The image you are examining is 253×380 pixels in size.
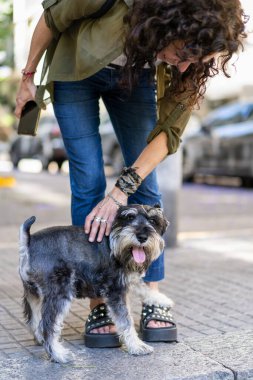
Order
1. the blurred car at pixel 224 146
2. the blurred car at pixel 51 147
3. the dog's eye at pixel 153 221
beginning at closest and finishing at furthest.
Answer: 1. the dog's eye at pixel 153 221
2. the blurred car at pixel 224 146
3. the blurred car at pixel 51 147

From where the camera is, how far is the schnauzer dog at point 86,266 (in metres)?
3.45

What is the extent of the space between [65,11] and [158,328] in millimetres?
1768

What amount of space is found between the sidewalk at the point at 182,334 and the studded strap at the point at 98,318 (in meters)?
0.12

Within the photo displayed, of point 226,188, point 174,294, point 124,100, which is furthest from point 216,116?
point 124,100

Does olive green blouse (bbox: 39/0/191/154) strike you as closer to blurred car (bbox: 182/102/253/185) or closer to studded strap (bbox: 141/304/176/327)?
studded strap (bbox: 141/304/176/327)

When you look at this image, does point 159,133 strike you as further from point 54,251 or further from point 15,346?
point 15,346

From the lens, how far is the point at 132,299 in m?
4.83

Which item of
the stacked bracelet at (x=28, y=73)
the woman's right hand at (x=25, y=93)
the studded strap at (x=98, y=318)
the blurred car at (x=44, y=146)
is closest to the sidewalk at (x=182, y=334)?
the studded strap at (x=98, y=318)

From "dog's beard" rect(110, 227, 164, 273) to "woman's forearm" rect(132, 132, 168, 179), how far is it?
0.39m

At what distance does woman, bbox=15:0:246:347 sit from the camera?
3.12 meters

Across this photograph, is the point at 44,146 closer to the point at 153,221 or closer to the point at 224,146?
the point at 224,146

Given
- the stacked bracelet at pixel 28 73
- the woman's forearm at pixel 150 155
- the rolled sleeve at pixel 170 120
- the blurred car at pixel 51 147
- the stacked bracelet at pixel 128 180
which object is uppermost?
the stacked bracelet at pixel 28 73

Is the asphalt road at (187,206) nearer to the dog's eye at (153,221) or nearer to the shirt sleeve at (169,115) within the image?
the shirt sleeve at (169,115)

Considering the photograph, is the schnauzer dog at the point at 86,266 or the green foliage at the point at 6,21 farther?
the green foliage at the point at 6,21
